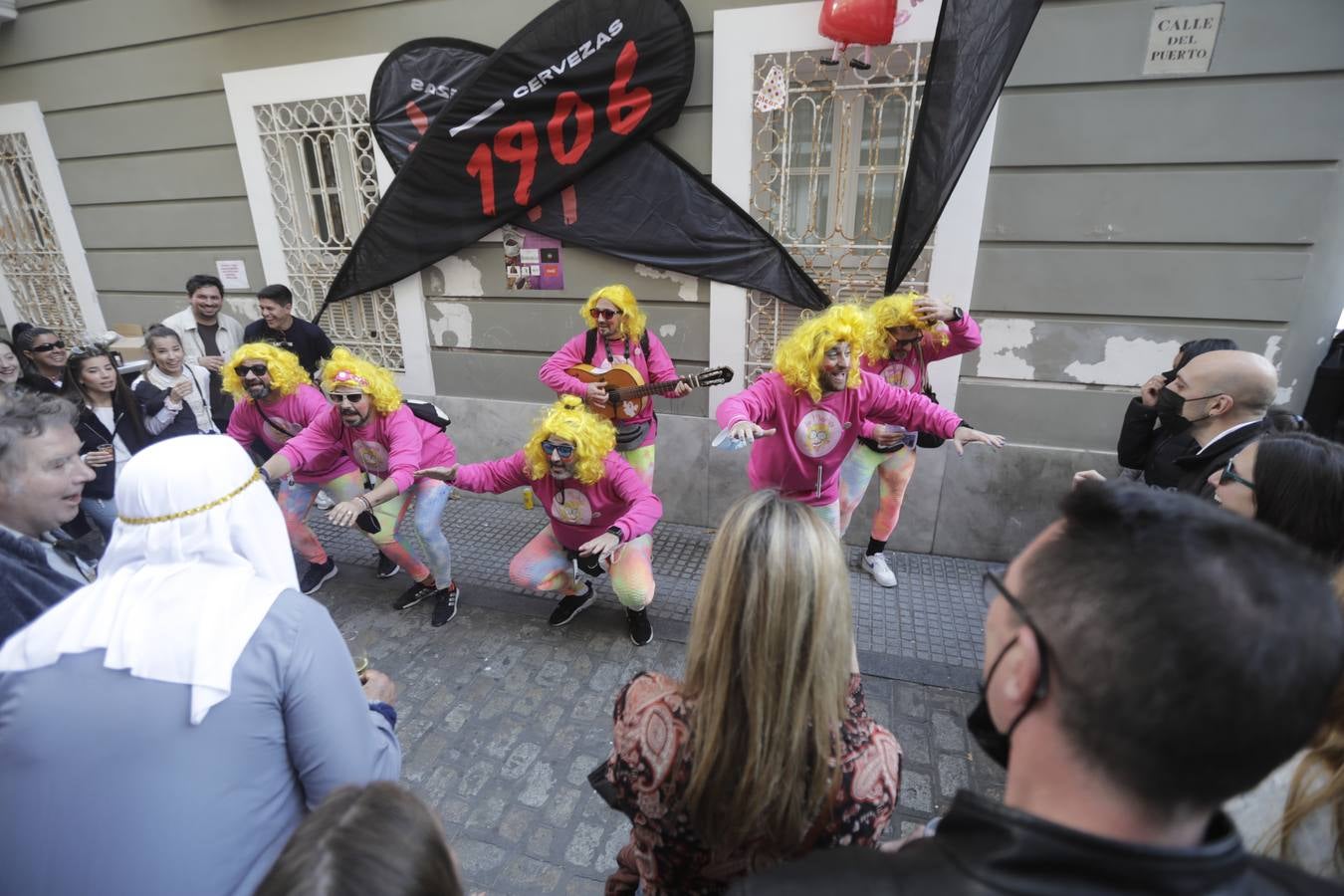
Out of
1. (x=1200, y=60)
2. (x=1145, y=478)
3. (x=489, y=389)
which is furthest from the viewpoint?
(x=489, y=389)

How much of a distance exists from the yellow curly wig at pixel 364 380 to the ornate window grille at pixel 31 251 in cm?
612

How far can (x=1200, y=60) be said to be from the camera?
3.70 m

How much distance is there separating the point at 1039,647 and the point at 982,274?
165 inches

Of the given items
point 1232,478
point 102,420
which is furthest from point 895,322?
point 102,420

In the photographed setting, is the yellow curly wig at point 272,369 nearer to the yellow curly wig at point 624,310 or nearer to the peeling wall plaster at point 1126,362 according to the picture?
the yellow curly wig at point 624,310

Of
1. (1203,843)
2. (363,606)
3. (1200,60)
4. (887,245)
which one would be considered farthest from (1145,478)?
(363,606)

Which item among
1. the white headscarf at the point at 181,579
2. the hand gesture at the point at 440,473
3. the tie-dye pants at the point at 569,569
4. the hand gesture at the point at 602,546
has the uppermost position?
the white headscarf at the point at 181,579

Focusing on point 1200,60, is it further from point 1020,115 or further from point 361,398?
point 361,398

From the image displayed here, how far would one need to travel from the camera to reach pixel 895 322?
4027mm

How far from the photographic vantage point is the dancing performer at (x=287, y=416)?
4.15m

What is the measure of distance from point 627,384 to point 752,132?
210 cm

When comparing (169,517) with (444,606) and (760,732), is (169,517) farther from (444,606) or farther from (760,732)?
(444,606)

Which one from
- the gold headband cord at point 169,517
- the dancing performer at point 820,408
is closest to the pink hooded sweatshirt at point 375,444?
the dancing performer at point 820,408

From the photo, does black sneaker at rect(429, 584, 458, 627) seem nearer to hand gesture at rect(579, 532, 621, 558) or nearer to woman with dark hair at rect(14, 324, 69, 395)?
hand gesture at rect(579, 532, 621, 558)
